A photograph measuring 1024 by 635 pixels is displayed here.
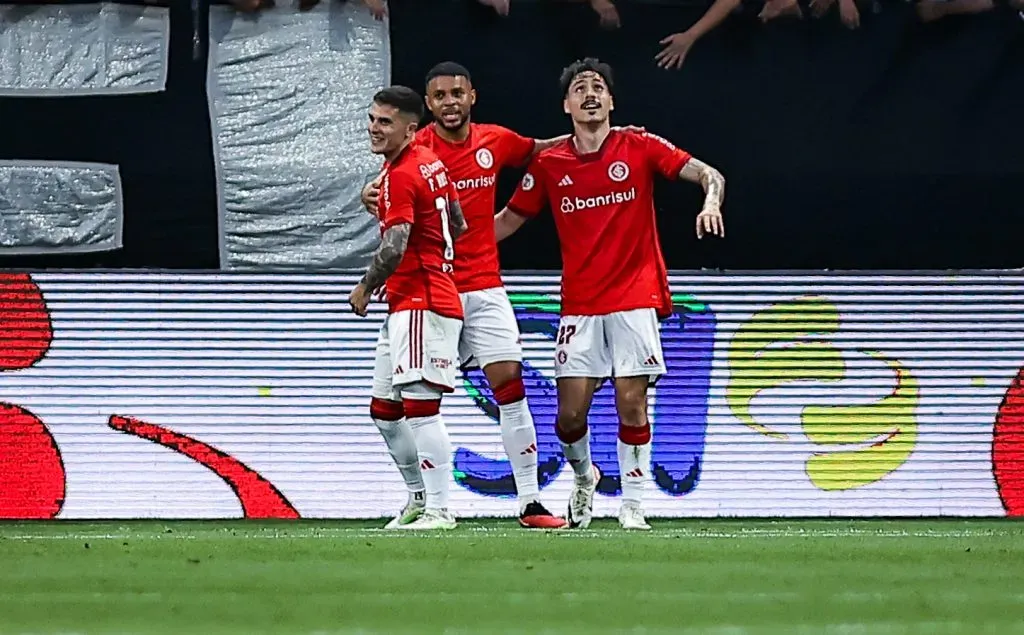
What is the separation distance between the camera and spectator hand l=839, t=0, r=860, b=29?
9.78 m

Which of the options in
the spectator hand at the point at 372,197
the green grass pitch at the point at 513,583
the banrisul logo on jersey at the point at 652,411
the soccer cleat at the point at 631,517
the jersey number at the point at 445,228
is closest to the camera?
the green grass pitch at the point at 513,583

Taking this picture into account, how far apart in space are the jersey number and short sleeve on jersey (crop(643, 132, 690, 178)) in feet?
3.45

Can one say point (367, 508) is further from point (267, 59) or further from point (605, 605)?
point (605, 605)

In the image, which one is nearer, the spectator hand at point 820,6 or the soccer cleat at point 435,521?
the soccer cleat at point 435,521

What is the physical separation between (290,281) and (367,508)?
1379 millimetres

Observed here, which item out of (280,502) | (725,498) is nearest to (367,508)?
(280,502)

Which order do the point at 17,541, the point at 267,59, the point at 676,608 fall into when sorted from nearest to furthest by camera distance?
the point at 676,608 → the point at 17,541 → the point at 267,59

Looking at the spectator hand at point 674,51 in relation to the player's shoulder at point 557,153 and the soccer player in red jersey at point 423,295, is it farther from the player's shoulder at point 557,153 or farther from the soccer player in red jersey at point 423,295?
the soccer player in red jersey at point 423,295

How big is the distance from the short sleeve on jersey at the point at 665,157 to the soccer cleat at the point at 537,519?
1691 mm

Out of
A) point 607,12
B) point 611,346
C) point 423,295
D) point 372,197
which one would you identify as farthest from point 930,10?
point 423,295

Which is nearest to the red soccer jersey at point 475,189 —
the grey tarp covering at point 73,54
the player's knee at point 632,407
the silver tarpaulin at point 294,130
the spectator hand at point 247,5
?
the player's knee at point 632,407

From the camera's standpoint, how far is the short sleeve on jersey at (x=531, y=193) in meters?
8.47

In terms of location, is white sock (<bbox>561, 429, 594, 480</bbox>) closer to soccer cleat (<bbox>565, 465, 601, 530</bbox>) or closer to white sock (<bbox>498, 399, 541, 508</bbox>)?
soccer cleat (<bbox>565, 465, 601, 530</bbox>)

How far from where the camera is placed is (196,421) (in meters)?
9.82
